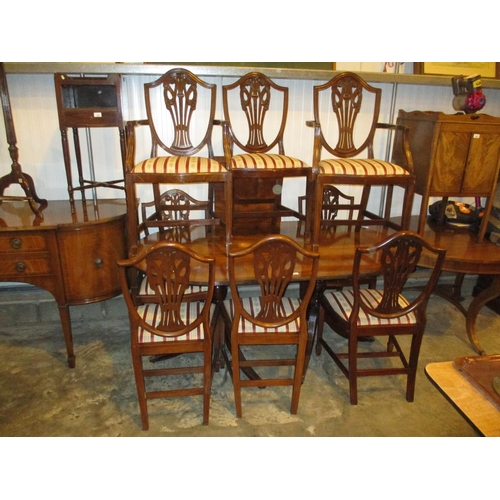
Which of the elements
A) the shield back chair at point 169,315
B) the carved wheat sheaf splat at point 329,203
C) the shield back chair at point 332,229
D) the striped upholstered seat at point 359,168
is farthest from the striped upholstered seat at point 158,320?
the carved wheat sheaf splat at point 329,203

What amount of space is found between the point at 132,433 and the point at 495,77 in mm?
3618

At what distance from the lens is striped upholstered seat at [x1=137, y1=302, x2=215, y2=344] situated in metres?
1.86

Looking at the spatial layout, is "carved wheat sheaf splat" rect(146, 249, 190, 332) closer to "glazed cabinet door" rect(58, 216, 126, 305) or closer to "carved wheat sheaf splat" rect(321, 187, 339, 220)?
"glazed cabinet door" rect(58, 216, 126, 305)

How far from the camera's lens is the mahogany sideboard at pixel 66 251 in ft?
7.12

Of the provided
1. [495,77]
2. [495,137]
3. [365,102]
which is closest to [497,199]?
[495,137]

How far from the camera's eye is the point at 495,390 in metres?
1.22

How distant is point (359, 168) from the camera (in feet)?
7.86

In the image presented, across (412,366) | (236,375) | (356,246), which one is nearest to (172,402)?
(236,375)

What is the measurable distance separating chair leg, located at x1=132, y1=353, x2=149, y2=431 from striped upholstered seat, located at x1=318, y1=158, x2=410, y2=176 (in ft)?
4.78

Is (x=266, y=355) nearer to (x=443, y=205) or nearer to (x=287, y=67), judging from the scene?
(x=443, y=205)

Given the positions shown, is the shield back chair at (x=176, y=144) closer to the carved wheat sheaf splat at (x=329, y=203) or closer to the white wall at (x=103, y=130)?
the white wall at (x=103, y=130)

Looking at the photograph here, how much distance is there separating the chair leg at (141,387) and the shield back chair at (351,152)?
120 centimetres

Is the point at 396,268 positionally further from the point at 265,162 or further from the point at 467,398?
the point at 265,162

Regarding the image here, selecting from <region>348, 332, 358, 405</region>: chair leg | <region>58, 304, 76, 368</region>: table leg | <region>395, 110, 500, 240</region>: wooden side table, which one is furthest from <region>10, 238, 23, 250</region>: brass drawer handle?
<region>395, 110, 500, 240</region>: wooden side table
